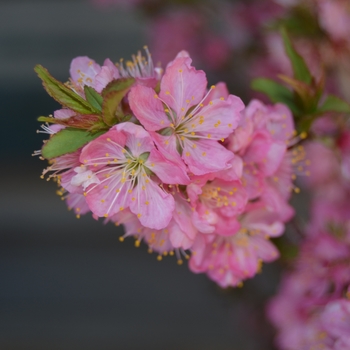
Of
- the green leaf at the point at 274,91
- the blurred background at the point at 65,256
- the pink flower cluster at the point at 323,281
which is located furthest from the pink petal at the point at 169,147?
the blurred background at the point at 65,256

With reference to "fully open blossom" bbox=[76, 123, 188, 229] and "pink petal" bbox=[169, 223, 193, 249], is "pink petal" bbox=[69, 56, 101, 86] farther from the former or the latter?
"pink petal" bbox=[169, 223, 193, 249]

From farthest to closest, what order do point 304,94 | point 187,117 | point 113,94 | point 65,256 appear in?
point 65,256 < point 304,94 < point 187,117 < point 113,94

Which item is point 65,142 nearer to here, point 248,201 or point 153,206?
point 153,206

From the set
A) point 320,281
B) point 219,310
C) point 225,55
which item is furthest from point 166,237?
point 219,310

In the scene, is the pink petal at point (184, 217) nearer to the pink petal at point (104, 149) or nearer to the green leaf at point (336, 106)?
the pink petal at point (104, 149)

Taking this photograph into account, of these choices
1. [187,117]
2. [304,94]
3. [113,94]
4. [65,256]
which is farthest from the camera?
[65,256]

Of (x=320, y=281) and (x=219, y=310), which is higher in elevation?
(x=320, y=281)

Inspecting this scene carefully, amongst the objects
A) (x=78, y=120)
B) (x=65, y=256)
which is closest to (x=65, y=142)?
(x=78, y=120)

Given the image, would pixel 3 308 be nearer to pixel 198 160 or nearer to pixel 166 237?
pixel 166 237
